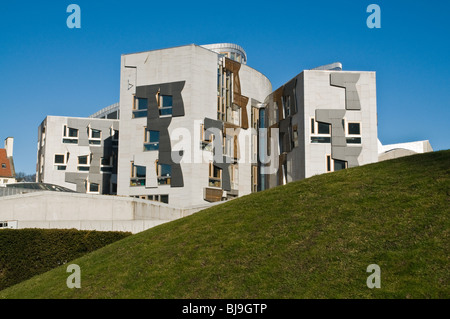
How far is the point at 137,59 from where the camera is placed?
56.7 m

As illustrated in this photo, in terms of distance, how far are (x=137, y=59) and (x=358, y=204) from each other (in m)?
42.7

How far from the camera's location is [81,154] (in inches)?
2803

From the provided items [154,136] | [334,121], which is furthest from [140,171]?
[334,121]

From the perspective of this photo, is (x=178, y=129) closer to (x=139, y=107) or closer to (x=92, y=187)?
(x=139, y=107)

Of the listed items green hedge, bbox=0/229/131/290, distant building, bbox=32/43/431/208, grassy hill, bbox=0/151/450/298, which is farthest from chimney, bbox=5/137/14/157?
grassy hill, bbox=0/151/450/298

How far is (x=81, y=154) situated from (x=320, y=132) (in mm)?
33353

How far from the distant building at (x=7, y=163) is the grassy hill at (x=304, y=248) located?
72308 mm

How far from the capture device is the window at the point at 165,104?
54.9m

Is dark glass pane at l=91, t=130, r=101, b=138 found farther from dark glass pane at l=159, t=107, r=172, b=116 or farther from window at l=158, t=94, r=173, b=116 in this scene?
dark glass pane at l=159, t=107, r=172, b=116

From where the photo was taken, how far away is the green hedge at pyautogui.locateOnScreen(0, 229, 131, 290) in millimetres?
25141

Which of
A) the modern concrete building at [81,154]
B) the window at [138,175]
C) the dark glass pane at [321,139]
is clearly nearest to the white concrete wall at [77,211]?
the window at [138,175]

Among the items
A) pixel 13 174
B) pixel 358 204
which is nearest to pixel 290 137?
pixel 358 204
